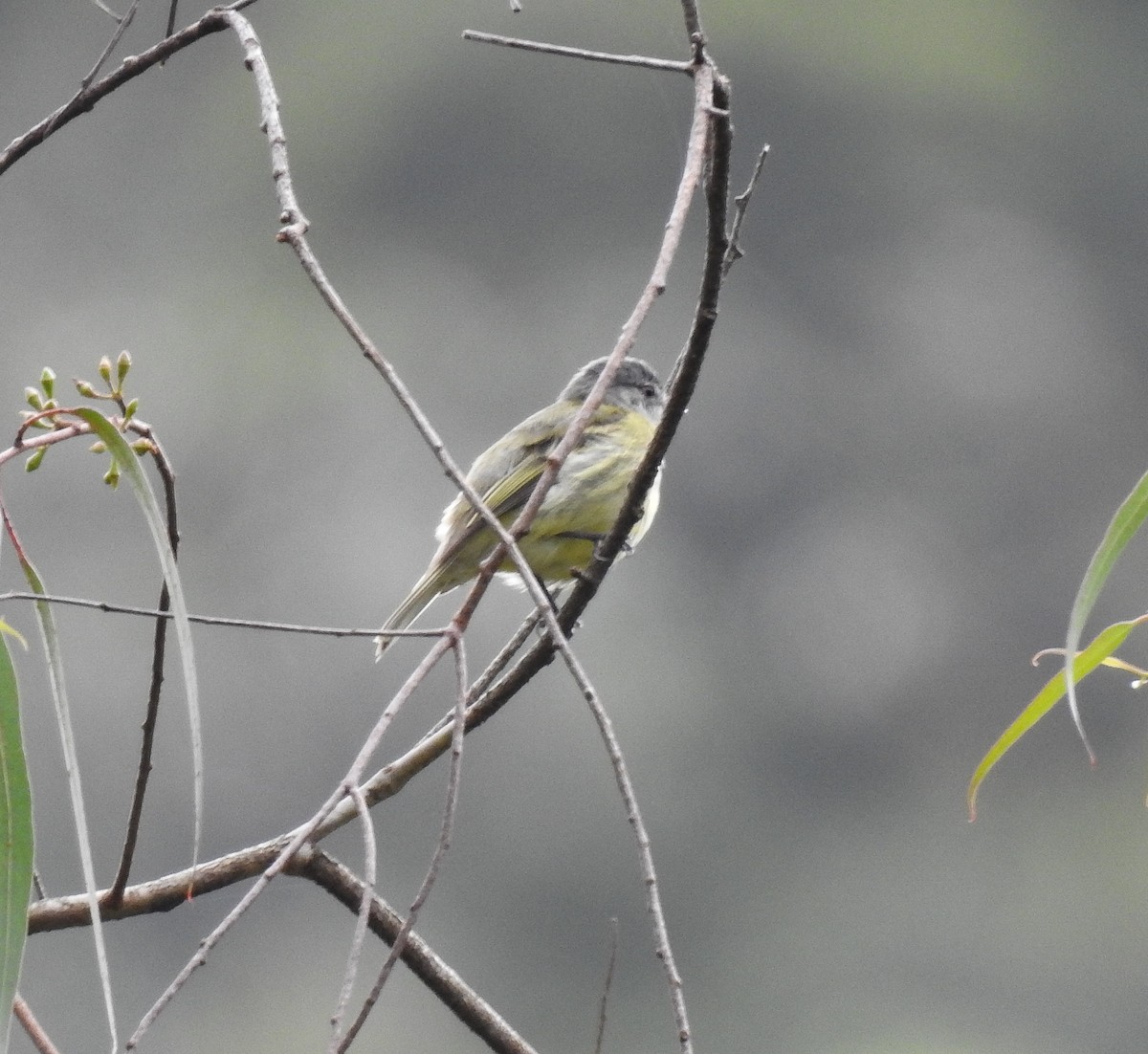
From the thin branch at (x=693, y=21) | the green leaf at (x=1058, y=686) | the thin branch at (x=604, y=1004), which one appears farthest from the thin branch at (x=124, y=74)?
the green leaf at (x=1058, y=686)

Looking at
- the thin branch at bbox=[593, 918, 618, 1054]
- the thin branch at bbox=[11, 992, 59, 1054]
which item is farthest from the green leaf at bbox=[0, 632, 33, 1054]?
the thin branch at bbox=[593, 918, 618, 1054]

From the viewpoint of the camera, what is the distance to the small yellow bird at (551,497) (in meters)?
5.34

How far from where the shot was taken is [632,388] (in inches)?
256

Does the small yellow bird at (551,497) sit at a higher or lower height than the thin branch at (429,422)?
higher

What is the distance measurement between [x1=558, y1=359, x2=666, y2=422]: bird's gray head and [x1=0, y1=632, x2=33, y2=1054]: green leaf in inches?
169

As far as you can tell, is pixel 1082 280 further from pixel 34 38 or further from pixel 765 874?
pixel 34 38

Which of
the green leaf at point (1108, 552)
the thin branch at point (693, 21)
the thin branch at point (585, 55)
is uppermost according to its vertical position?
the thin branch at point (693, 21)

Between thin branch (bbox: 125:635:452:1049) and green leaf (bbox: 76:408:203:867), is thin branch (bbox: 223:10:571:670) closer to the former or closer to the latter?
thin branch (bbox: 125:635:452:1049)

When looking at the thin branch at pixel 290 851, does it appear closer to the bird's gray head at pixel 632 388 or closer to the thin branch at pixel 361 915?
the thin branch at pixel 361 915

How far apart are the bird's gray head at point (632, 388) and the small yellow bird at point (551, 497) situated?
2 centimetres

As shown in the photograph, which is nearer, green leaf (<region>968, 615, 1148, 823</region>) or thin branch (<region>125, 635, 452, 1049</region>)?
thin branch (<region>125, 635, 452, 1049</region>)

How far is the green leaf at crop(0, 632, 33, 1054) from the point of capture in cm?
201

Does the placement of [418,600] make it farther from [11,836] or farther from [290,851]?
[290,851]

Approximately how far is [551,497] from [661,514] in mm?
21863
